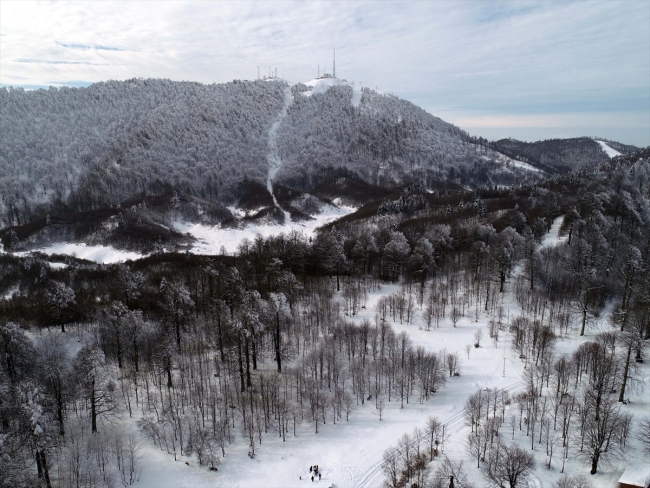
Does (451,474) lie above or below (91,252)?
below

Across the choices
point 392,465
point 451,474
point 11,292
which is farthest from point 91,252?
point 451,474

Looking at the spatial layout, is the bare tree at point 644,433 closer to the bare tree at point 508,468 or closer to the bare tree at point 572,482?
the bare tree at point 572,482

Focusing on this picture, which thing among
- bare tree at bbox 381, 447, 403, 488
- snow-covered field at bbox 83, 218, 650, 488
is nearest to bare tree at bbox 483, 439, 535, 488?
snow-covered field at bbox 83, 218, 650, 488

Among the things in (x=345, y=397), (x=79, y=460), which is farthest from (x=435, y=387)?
(x=79, y=460)

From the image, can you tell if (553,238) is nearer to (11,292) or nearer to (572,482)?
(572,482)

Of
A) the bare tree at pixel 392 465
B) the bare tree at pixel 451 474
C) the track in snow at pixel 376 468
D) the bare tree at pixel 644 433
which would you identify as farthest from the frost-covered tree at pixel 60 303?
the bare tree at pixel 644 433

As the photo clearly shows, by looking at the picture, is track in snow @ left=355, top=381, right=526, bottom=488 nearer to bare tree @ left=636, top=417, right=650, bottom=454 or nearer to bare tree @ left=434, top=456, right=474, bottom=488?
bare tree @ left=434, top=456, right=474, bottom=488

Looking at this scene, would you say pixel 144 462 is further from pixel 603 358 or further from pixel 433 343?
pixel 603 358
